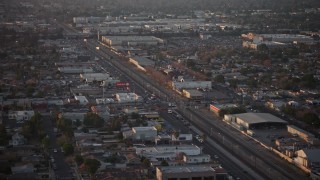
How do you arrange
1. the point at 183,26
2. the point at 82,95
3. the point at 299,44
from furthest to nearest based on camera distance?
the point at 183,26 → the point at 299,44 → the point at 82,95

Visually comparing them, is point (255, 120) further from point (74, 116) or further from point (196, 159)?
point (74, 116)

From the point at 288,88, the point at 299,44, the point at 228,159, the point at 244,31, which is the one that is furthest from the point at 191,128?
the point at 244,31

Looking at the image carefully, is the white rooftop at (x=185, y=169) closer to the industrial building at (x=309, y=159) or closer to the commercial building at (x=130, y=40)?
the industrial building at (x=309, y=159)

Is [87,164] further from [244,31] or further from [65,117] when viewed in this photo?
[244,31]

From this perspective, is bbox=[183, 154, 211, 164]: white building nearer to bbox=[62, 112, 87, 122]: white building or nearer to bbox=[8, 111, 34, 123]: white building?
bbox=[62, 112, 87, 122]: white building

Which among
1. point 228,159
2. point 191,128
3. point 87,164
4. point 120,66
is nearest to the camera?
point 87,164

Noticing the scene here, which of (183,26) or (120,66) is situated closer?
(120,66)

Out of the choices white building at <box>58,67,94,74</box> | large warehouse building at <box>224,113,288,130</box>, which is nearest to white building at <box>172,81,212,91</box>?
white building at <box>58,67,94,74</box>

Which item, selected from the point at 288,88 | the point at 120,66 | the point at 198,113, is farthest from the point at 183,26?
the point at 198,113
